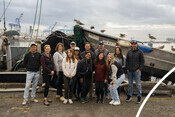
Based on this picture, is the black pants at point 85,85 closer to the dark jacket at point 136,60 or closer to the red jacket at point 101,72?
the red jacket at point 101,72

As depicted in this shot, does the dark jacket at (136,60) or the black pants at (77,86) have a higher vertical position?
the dark jacket at (136,60)

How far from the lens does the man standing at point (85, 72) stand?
14.9 ft

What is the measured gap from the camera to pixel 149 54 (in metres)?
7.94

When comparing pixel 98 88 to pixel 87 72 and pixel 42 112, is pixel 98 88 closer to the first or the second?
pixel 87 72

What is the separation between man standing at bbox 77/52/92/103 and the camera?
4539 millimetres

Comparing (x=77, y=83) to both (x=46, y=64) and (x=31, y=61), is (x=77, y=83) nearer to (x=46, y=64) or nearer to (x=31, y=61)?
(x=46, y=64)

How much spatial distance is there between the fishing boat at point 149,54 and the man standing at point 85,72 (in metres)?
4.01

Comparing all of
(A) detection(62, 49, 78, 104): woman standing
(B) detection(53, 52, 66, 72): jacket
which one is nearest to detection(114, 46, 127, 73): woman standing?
(A) detection(62, 49, 78, 104): woman standing

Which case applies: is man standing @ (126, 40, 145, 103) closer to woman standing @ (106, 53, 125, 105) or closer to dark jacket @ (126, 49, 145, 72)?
dark jacket @ (126, 49, 145, 72)

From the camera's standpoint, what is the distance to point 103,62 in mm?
4512

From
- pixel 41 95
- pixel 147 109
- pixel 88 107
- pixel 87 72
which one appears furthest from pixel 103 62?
pixel 41 95

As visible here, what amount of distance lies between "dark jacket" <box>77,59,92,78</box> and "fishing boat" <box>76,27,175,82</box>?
13.2ft

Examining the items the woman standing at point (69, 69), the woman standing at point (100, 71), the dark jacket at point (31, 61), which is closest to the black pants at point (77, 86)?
the woman standing at point (69, 69)

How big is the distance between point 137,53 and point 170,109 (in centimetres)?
177
